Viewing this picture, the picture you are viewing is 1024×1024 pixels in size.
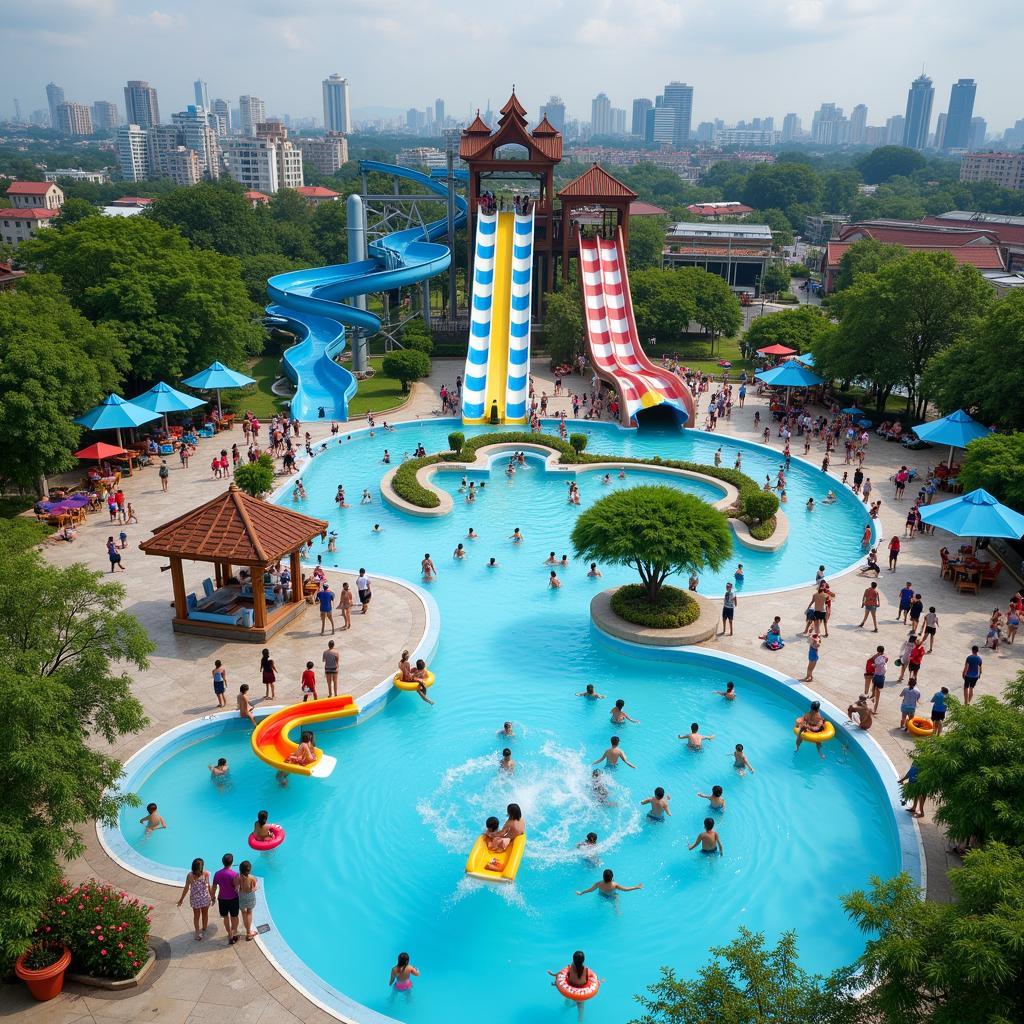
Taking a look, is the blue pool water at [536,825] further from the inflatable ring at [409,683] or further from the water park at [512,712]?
the inflatable ring at [409,683]

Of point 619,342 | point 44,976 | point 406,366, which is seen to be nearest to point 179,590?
point 44,976

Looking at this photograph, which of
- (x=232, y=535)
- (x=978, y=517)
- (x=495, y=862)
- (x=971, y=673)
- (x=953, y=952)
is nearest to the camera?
(x=953, y=952)

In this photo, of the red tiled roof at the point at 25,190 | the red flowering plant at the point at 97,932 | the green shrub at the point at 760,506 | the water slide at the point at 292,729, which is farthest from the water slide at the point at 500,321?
the red tiled roof at the point at 25,190

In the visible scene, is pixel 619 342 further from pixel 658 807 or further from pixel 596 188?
pixel 658 807

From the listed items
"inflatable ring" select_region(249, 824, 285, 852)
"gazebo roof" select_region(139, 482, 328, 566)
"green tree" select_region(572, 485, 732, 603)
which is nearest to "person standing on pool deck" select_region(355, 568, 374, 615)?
"gazebo roof" select_region(139, 482, 328, 566)

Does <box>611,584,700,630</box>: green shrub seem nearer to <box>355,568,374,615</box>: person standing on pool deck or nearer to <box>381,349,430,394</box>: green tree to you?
<box>355,568,374,615</box>: person standing on pool deck

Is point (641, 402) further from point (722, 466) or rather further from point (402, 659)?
point (402, 659)
